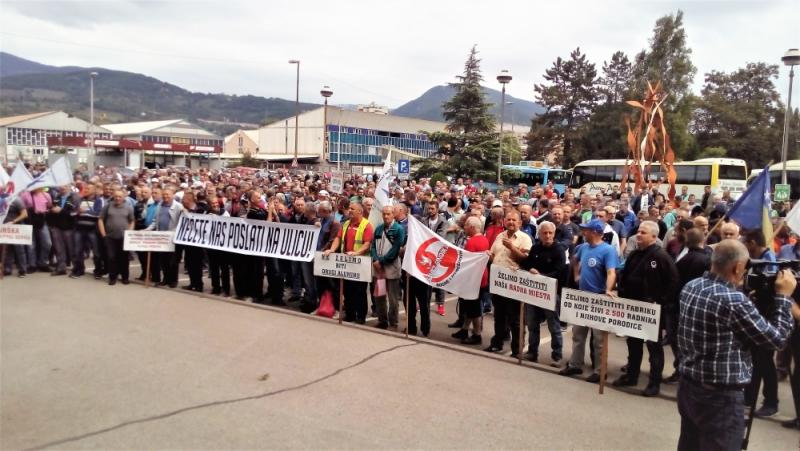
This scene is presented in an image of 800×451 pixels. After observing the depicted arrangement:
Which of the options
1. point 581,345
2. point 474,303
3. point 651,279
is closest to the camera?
point 651,279

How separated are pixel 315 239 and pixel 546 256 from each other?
3825 millimetres

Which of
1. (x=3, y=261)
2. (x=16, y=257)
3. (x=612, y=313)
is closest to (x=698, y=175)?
(x=612, y=313)

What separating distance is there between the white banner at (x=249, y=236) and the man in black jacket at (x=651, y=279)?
16.0ft

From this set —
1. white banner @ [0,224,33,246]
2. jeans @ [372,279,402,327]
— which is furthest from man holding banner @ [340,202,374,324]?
white banner @ [0,224,33,246]

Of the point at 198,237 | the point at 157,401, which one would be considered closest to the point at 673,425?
the point at 157,401

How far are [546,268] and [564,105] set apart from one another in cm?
5847

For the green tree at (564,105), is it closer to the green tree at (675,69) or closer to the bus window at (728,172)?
the green tree at (675,69)

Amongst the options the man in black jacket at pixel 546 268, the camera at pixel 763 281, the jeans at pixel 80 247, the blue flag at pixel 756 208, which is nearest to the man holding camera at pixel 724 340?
the camera at pixel 763 281

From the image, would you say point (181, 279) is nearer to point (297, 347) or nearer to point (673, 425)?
point (297, 347)

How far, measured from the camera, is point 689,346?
3578 millimetres

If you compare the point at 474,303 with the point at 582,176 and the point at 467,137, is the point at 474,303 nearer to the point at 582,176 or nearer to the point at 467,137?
the point at 467,137

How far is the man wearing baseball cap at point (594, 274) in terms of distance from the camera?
616 cm

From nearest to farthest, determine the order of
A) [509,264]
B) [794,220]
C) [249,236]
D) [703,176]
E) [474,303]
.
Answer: [794,220] → [509,264] → [474,303] → [249,236] → [703,176]

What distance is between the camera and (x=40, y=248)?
448 inches
